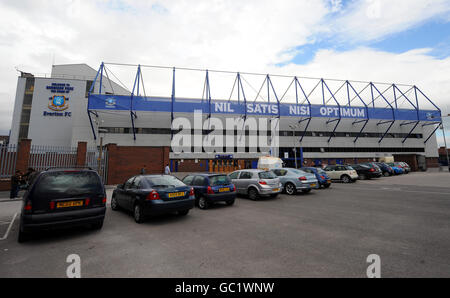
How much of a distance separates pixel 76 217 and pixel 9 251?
1.16 metres

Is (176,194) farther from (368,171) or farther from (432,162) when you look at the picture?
(432,162)

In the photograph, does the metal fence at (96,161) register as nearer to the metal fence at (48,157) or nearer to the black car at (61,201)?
the metal fence at (48,157)

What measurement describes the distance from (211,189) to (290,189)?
5463 millimetres

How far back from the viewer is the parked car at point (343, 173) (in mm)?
15492

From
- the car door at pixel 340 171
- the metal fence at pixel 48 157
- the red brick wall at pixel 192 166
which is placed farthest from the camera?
the red brick wall at pixel 192 166

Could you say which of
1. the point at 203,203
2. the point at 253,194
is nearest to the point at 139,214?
the point at 203,203

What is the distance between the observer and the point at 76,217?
440cm

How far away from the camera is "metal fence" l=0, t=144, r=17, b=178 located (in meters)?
11.5

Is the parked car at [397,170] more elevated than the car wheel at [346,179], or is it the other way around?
the parked car at [397,170]

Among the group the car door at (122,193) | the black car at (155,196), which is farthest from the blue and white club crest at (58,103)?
the black car at (155,196)

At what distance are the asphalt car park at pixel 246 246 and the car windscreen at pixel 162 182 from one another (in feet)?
3.67

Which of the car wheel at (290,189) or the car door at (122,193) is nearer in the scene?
the car door at (122,193)

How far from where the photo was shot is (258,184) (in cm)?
898
